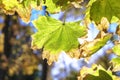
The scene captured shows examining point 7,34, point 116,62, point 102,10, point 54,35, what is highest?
point 102,10

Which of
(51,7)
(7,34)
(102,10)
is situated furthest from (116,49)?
(7,34)

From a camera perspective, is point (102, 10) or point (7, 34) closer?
point (102, 10)

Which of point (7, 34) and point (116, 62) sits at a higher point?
point (116, 62)

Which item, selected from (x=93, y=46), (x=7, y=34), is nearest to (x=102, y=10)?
(x=93, y=46)

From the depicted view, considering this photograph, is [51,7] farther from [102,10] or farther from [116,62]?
[116,62]

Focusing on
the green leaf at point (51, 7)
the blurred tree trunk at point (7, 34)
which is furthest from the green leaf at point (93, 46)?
the blurred tree trunk at point (7, 34)

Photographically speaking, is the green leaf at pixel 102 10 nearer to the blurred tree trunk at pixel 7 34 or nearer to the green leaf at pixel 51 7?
the green leaf at pixel 51 7

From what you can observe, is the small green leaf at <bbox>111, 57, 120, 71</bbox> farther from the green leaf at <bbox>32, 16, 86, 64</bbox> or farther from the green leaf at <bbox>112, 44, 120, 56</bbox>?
the green leaf at <bbox>32, 16, 86, 64</bbox>
